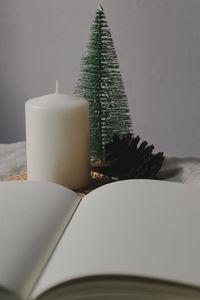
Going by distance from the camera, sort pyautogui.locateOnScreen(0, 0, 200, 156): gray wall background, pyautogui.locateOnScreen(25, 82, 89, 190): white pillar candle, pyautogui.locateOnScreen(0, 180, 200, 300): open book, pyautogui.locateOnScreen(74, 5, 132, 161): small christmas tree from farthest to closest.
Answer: pyautogui.locateOnScreen(0, 0, 200, 156): gray wall background
pyautogui.locateOnScreen(74, 5, 132, 161): small christmas tree
pyautogui.locateOnScreen(25, 82, 89, 190): white pillar candle
pyautogui.locateOnScreen(0, 180, 200, 300): open book

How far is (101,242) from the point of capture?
0.38 m

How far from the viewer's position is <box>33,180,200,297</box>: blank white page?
343mm

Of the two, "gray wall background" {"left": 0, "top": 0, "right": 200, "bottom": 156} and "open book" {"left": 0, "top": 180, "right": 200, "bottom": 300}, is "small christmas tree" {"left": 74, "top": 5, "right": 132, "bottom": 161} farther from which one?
"gray wall background" {"left": 0, "top": 0, "right": 200, "bottom": 156}

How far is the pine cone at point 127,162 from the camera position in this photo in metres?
0.69

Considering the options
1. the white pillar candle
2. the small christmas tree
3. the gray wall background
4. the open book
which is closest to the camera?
the open book

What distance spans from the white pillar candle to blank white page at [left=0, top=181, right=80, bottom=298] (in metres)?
0.09

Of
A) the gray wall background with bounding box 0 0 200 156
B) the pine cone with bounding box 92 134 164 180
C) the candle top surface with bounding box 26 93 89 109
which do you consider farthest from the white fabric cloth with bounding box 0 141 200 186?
the gray wall background with bounding box 0 0 200 156

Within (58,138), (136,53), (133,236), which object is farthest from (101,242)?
(136,53)

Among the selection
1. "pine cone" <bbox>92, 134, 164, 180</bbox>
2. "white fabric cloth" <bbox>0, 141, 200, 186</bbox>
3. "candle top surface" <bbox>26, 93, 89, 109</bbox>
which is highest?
"candle top surface" <bbox>26, 93, 89, 109</bbox>

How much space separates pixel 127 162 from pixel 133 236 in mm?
307

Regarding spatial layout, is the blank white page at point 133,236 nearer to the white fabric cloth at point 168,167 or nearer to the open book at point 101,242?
the open book at point 101,242

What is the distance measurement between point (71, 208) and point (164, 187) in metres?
0.11

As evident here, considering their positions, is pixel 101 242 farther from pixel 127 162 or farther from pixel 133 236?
pixel 127 162

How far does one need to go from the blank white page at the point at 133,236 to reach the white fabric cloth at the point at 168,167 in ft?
0.58
